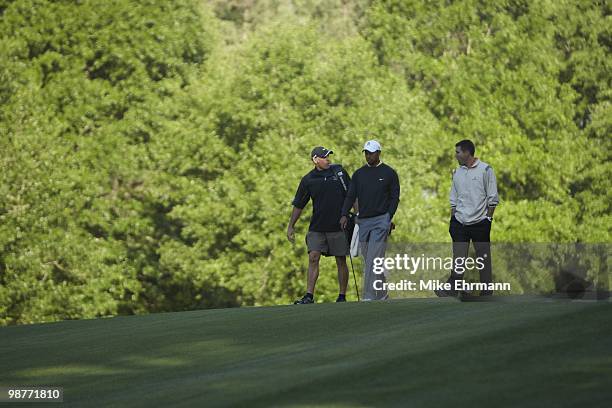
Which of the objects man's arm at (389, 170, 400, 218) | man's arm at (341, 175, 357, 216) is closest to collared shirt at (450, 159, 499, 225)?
man's arm at (389, 170, 400, 218)

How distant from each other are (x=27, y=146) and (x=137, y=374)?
29.0 metres

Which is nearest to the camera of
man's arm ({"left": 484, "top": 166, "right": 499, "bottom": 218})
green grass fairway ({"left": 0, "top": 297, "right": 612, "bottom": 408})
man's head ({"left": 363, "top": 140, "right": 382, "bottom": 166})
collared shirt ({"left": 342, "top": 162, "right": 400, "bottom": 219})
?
green grass fairway ({"left": 0, "top": 297, "right": 612, "bottom": 408})

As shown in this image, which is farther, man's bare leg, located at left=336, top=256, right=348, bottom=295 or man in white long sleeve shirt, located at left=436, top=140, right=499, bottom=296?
man's bare leg, located at left=336, top=256, right=348, bottom=295

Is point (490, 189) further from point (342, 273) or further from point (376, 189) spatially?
point (342, 273)

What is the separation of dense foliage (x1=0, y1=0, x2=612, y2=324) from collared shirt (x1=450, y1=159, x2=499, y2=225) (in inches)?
935

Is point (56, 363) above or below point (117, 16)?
below

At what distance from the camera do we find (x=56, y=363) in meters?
12.5

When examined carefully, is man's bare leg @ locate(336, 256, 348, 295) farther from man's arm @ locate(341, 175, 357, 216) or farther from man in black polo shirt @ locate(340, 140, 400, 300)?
man's arm @ locate(341, 175, 357, 216)

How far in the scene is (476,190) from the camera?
1536cm

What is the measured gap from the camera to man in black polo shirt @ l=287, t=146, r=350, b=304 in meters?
16.8

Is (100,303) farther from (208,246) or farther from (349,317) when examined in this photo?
(349,317)

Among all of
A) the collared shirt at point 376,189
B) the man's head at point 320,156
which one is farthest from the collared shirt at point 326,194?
the collared shirt at point 376,189

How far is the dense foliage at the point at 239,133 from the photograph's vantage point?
131 feet

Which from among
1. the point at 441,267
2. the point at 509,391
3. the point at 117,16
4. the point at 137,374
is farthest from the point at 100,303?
the point at 509,391
